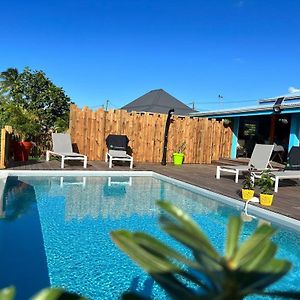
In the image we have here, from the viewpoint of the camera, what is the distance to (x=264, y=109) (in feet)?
44.9

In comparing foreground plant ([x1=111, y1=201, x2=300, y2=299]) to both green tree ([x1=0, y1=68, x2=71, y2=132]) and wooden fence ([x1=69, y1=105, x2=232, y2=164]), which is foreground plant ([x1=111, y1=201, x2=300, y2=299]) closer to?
wooden fence ([x1=69, y1=105, x2=232, y2=164])

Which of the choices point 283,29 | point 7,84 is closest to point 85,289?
point 283,29

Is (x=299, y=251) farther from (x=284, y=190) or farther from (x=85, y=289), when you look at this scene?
(x=284, y=190)

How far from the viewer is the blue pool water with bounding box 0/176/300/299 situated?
3812 mm

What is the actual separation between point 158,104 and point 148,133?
430 cm

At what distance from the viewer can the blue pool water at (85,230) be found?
381cm

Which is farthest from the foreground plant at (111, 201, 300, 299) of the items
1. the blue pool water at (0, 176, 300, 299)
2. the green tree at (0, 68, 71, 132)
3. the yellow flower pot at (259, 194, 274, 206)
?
the green tree at (0, 68, 71, 132)

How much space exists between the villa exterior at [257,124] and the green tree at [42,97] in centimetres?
688

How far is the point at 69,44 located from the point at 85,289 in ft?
59.3

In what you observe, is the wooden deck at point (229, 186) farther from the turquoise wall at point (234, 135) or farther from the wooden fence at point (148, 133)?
the turquoise wall at point (234, 135)

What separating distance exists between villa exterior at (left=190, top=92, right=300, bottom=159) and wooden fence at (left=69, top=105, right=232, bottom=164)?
1.86ft

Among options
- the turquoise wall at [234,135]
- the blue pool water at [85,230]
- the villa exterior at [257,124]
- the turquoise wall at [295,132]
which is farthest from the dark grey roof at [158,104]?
the blue pool water at [85,230]

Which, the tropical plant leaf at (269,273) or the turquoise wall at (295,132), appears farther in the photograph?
the turquoise wall at (295,132)

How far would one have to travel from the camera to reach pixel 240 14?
55.1ft
